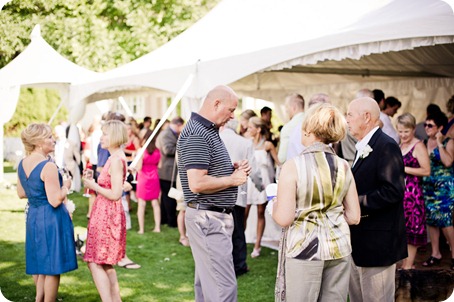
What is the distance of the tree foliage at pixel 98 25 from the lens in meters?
20.2

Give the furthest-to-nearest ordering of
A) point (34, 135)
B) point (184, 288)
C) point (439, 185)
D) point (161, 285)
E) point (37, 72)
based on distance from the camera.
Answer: point (37, 72) < point (439, 185) < point (161, 285) < point (184, 288) < point (34, 135)

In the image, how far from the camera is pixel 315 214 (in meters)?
3.58

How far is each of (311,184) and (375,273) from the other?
1.14m

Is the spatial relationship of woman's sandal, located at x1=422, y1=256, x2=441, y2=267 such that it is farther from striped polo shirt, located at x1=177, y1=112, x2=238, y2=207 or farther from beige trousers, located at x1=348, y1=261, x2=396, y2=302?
striped polo shirt, located at x1=177, y1=112, x2=238, y2=207

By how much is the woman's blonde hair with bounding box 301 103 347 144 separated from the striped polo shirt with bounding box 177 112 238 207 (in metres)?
0.81

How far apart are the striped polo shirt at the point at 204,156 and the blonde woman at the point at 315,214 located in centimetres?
71

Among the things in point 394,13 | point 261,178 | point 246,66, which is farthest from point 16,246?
point 394,13

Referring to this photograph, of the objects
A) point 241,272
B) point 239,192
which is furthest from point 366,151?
point 241,272

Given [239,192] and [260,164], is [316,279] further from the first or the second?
[260,164]

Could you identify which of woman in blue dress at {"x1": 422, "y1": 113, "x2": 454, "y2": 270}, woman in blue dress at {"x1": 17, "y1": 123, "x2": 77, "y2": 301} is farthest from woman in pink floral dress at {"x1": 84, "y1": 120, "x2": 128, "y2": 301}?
woman in blue dress at {"x1": 422, "y1": 113, "x2": 454, "y2": 270}

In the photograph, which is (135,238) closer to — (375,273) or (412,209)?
(412,209)

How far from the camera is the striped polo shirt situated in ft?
13.7

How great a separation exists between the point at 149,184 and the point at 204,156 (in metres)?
6.07

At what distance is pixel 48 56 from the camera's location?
1384cm
